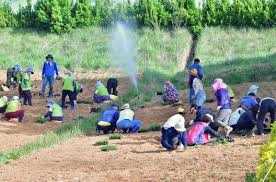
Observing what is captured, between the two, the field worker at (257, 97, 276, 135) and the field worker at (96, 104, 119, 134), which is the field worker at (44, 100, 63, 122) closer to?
the field worker at (96, 104, 119, 134)

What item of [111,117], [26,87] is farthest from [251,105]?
[26,87]

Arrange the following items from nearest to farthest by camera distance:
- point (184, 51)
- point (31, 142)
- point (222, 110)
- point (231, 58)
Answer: point (222, 110) → point (31, 142) → point (231, 58) → point (184, 51)

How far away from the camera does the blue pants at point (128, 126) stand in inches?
727

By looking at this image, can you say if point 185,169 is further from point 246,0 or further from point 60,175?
point 246,0

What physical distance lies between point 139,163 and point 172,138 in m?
1.28

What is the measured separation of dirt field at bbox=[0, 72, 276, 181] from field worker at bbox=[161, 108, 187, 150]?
192 millimetres

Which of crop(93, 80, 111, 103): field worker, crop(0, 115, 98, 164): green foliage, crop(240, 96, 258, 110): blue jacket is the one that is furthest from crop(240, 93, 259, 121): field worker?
crop(93, 80, 111, 103): field worker

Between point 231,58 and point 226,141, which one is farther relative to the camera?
point 231,58

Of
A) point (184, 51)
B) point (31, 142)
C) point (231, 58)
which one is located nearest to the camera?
point (31, 142)

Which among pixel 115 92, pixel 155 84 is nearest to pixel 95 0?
pixel 155 84

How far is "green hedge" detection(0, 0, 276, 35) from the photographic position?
4356 centimetres

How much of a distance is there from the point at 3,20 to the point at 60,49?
467 cm

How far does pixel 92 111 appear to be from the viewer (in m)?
24.0

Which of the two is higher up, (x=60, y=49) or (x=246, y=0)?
(x=246, y=0)
